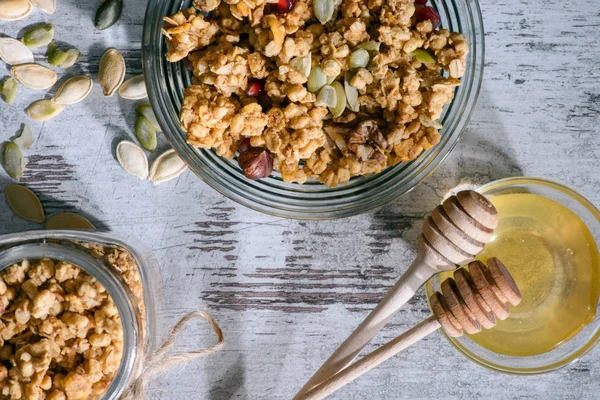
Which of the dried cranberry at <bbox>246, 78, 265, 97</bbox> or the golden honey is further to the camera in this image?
the golden honey

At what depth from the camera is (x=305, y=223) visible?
1.22 m

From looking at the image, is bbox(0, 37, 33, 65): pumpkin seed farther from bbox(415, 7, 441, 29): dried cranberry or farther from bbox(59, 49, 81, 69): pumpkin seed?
bbox(415, 7, 441, 29): dried cranberry

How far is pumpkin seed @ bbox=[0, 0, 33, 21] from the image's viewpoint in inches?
46.6

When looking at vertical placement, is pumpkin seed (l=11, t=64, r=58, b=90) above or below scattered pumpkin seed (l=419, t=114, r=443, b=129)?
below

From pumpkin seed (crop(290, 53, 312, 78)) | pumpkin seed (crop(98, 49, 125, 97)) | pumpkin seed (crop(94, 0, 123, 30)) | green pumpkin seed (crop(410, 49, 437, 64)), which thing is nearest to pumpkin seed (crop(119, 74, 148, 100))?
pumpkin seed (crop(98, 49, 125, 97))

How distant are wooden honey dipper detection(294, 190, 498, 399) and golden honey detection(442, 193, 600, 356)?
6.6 inches

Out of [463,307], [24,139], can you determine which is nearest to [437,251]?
[463,307]

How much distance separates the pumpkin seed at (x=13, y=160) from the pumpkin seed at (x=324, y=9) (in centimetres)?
62

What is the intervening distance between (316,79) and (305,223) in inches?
11.9

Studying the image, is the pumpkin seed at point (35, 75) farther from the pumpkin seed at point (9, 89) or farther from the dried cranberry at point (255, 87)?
the dried cranberry at point (255, 87)

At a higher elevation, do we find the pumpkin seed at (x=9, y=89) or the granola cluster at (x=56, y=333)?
the pumpkin seed at (x=9, y=89)

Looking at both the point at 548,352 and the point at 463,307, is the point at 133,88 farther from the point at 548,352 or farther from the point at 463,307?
the point at 548,352

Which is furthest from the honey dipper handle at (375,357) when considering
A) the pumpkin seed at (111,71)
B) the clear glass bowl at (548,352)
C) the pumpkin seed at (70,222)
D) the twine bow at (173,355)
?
the pumpkin seed at (111,71)

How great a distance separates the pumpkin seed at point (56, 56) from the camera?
119cm
